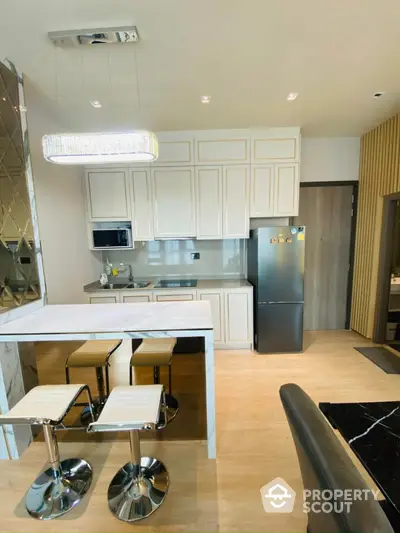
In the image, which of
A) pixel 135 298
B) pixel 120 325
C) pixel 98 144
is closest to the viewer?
pixel 98 144

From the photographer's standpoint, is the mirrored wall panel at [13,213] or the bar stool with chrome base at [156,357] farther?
the bar stool with chrome base at [156,357]

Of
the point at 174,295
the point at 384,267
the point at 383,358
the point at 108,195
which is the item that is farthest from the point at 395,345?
the point at 108,195

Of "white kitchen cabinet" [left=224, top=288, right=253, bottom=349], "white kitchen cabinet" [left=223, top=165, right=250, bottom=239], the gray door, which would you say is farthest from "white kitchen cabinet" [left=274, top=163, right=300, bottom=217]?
"white kitchen cabinet" [left=224, top=288, right=253, bottom=349]

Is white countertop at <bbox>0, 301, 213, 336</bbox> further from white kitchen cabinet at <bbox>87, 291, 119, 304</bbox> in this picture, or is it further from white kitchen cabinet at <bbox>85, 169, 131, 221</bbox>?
white kitchen cabinet at <bbox>85, 169, 131, 221</bbox>

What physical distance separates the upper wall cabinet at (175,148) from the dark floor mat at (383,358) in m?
3.29

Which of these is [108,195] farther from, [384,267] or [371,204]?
[384,267]

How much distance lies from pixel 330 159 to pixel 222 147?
166 centimetres

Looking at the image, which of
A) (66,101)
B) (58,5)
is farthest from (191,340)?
(58,5)

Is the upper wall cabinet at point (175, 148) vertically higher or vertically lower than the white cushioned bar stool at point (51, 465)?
higher

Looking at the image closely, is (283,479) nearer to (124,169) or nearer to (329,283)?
(329,283)

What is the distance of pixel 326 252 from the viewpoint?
3.80 m

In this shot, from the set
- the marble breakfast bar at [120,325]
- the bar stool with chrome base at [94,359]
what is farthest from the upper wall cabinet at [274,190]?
the bar stool with chrome base at [94,359]

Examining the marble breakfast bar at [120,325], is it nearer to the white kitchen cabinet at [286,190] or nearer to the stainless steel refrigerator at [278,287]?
the stainless steel refrigerator at [278,287]

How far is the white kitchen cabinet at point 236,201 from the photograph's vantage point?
324 cm
